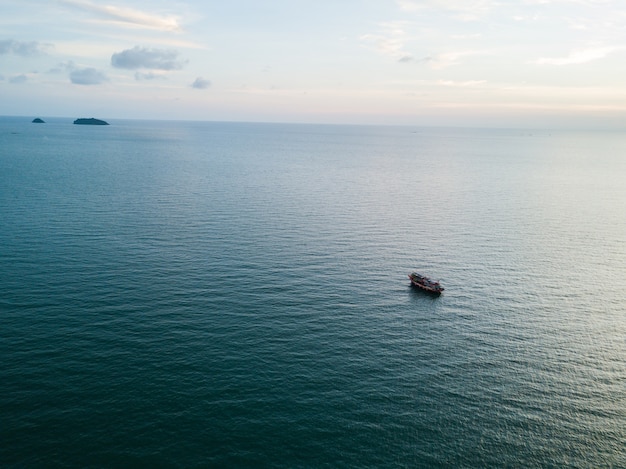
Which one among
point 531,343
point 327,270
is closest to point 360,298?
point 327,270

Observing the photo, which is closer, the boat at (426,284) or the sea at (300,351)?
the sea at (300,351)

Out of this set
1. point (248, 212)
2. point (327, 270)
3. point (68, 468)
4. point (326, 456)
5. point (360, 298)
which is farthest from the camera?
point (248, 212)

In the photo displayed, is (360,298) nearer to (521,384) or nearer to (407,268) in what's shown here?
(407,268)

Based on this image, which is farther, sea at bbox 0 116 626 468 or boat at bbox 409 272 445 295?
boat at bbox 409 272 445 295

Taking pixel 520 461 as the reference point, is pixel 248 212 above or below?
above

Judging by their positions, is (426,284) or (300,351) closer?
(300,351)

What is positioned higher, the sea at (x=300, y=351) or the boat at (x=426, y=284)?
the boat at (x=426, y=284)

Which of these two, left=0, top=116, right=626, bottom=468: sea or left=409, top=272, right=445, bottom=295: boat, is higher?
left=409, top=272, right=445, bottom=295: boat

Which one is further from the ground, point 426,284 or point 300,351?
point 426,284
